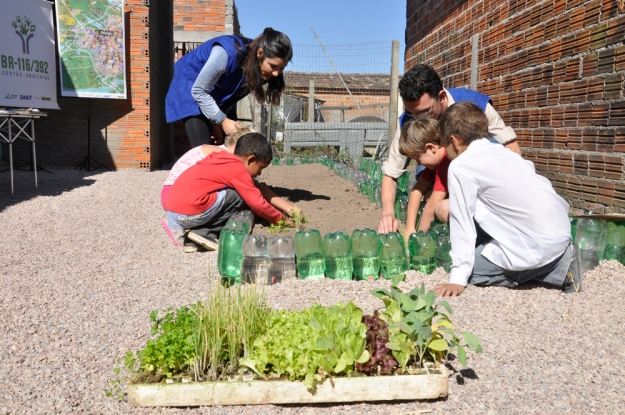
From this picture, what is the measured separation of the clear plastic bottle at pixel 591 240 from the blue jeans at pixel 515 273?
54 cm

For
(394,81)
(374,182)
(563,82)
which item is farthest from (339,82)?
(563,82)

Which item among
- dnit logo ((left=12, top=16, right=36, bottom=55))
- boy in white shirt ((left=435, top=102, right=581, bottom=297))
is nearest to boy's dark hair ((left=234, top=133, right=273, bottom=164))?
boy in white shirt ((left=435, top=102, right=581, bottom=297))

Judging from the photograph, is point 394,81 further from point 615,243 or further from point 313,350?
point 313,350

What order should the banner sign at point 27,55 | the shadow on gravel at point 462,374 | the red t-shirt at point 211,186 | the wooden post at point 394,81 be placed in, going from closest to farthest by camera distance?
the shadow on gravel at point 462,374
the red t-shirt at point 211,186
the banner sign at point 27,55
the wooden post at point 394,81

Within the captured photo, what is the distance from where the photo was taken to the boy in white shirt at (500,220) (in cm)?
292

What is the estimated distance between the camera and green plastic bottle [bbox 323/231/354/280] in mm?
3324

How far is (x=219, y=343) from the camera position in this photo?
208 centimetres

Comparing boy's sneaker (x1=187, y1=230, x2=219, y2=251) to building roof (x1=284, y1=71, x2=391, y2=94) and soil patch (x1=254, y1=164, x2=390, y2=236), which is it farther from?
building roof (x1=284, y1=71, x2=391, y2=94)

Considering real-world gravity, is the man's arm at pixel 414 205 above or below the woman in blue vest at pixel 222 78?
below

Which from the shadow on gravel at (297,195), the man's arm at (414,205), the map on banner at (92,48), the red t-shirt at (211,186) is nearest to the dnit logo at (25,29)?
the map on banner at (92,48)

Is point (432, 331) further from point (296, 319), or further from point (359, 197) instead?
point (359, 197)

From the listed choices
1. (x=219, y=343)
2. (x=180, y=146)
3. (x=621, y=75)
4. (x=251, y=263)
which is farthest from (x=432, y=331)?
(x=180, y=146)

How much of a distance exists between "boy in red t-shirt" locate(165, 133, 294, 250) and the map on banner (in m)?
5.83

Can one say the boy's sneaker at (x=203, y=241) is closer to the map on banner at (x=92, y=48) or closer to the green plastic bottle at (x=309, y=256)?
the green plastic bottle at (x=309, y=256)
